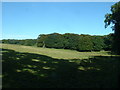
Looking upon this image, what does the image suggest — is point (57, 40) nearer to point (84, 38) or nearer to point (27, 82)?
point (84, 38)

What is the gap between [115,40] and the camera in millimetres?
28359

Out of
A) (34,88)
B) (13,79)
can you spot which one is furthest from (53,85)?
(13,79)

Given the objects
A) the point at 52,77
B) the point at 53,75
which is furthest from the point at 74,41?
the point at 52,77

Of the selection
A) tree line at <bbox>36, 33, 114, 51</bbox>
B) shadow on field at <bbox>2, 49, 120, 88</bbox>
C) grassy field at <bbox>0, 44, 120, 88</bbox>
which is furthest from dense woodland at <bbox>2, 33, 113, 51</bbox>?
shadow on field at <bbox>2, 49, 120, 88</bbox>

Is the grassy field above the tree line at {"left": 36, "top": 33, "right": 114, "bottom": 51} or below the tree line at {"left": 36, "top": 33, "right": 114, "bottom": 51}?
below

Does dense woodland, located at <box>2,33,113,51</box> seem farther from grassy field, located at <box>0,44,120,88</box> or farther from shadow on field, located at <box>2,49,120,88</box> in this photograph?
shadow on field, located at <box>2,49,120,88</box>

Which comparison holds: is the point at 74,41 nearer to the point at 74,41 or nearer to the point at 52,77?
the point at 74,41

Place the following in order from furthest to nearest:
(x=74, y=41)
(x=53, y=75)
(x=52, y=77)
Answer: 1. (x=74, y=41)
2. (x=53, y=75)
3. (x=52, y=77)

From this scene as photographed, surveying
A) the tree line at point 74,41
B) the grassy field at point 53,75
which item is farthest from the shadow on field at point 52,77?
the tree line at point 74,41

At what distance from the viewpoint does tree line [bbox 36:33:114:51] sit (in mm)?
72875

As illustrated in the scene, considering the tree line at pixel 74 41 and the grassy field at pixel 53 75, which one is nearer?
the grassy field at pixel 53 75

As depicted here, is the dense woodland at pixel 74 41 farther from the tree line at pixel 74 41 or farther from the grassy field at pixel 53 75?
the grassy field at pixel 53 75

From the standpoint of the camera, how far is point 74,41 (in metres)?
77.9

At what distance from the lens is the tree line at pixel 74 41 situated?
7288cm
